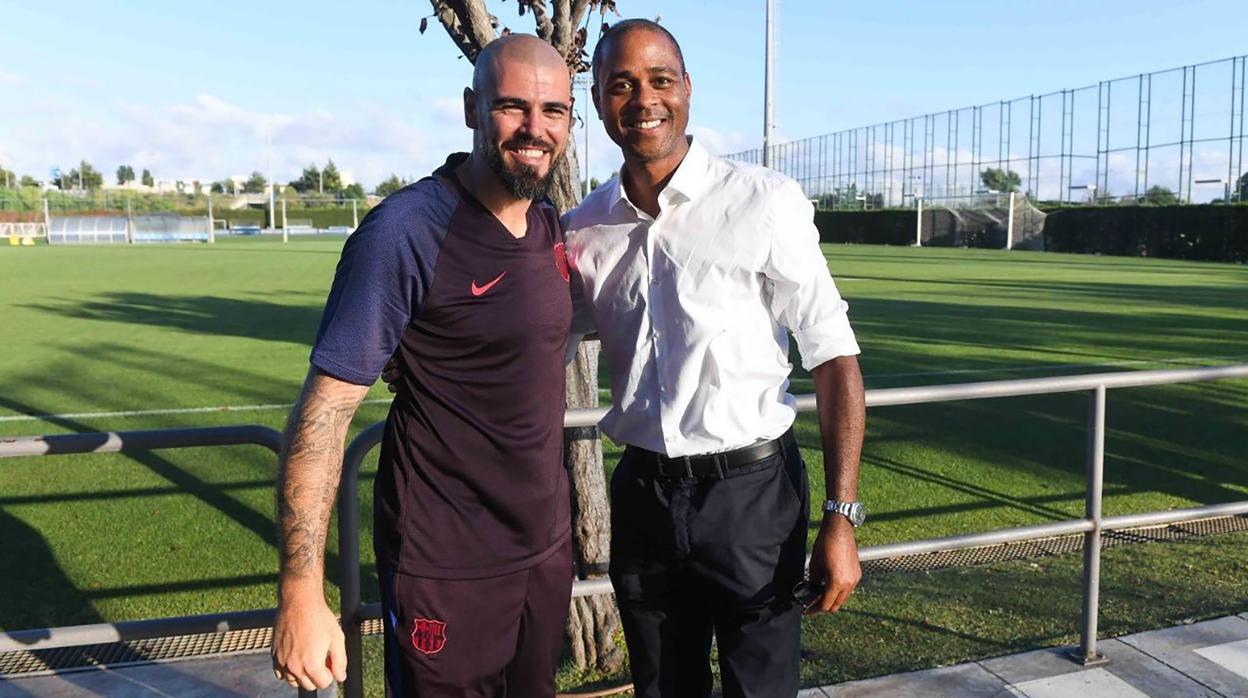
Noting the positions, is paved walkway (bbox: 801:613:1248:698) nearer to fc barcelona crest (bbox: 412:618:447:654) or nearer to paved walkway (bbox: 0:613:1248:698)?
paved walkway (bbox: 0:613:1248:698)

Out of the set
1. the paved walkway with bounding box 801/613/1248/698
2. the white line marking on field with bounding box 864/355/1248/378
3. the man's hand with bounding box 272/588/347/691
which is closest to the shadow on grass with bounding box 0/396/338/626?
the paved walkway with bounding box 801/613/1248/698

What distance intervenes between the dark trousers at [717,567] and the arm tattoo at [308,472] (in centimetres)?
79

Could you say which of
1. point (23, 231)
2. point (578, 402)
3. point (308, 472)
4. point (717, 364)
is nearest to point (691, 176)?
point (717, 364)

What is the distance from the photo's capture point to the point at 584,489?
3.98 metres

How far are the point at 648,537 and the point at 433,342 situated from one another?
0.75 meters

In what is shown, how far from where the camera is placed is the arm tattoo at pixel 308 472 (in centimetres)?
203

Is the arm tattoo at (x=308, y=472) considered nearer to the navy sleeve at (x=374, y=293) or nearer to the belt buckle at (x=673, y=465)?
the navy sleeve at (x=374, y=293)

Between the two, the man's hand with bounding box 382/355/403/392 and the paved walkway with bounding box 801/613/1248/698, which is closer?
the man's hand with bounding box 382/355/403/392

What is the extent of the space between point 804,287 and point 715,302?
20 cm

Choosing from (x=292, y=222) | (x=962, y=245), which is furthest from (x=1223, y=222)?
(x=292, y=222)

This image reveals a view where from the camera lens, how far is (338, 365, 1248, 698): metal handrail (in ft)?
8.50

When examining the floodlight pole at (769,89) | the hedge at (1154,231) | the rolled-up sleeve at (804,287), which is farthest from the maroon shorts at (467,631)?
the hedge at (1154,231)

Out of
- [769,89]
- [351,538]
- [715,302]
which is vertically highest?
[769,89]

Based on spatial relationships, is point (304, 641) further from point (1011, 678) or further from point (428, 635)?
point (1011, 678)
